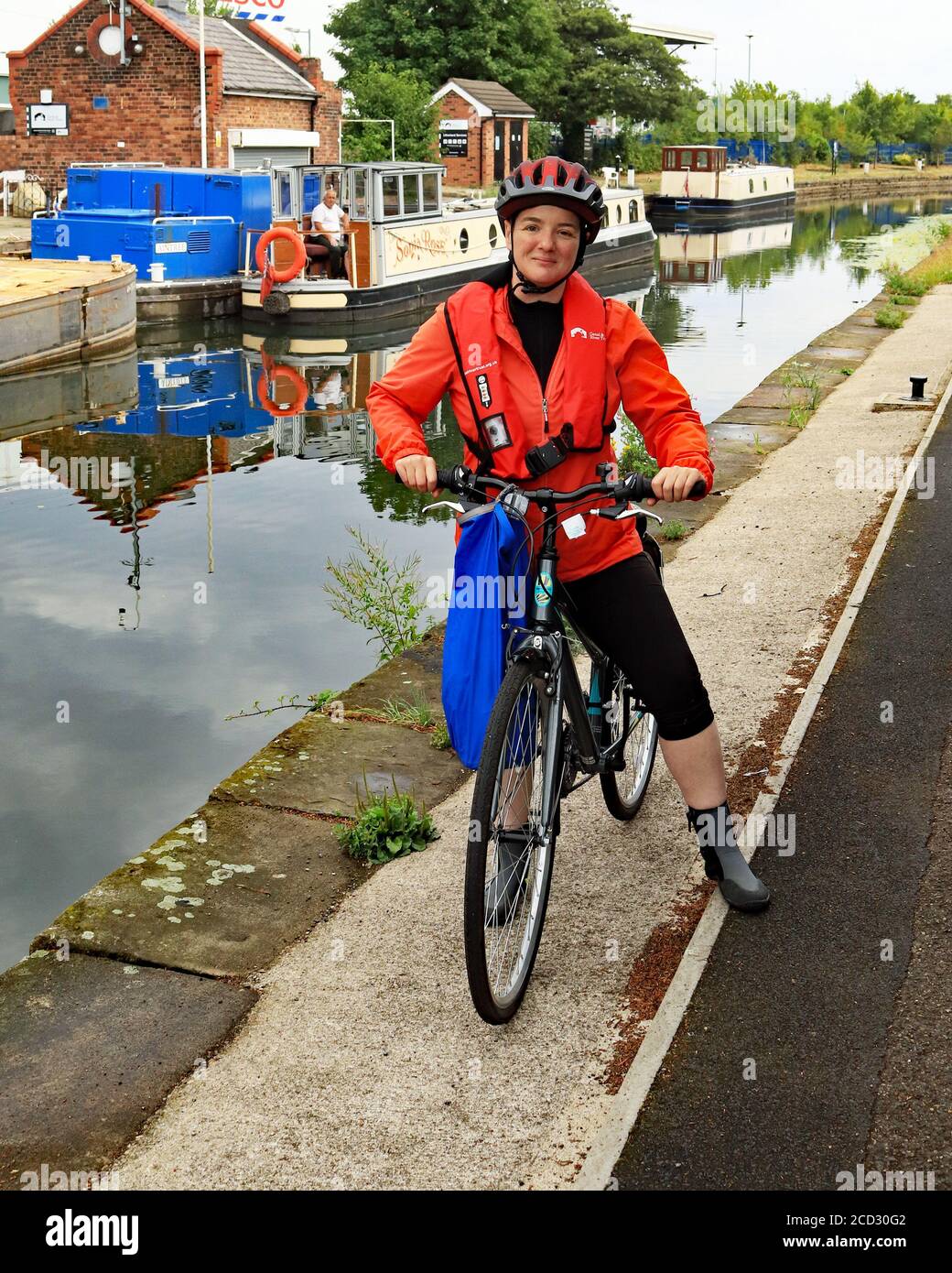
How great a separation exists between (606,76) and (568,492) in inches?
2412

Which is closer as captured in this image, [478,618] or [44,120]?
[478,618]

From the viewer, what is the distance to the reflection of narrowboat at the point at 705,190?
5600 centimetres

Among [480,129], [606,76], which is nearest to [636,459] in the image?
[480,129]

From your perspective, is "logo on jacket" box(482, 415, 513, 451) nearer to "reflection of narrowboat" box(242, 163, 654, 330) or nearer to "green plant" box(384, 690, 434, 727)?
"green plant" box(384, 690, 434, 727)

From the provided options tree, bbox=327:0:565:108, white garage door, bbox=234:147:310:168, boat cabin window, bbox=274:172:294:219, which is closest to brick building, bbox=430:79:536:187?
tree, bbox=327:0:565:108

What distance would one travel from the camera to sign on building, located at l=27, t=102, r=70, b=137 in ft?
130

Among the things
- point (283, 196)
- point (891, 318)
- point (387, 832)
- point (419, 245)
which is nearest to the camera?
point (387, 832)

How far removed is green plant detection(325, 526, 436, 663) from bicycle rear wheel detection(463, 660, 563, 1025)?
4.04 metres

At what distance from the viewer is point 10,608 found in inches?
412

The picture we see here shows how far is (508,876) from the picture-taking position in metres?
4.08

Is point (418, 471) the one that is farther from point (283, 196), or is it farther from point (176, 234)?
point (283, 196)

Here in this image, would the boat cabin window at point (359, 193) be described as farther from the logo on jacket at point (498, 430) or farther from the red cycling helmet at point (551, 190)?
the logo on jacket at point (498, 430)
